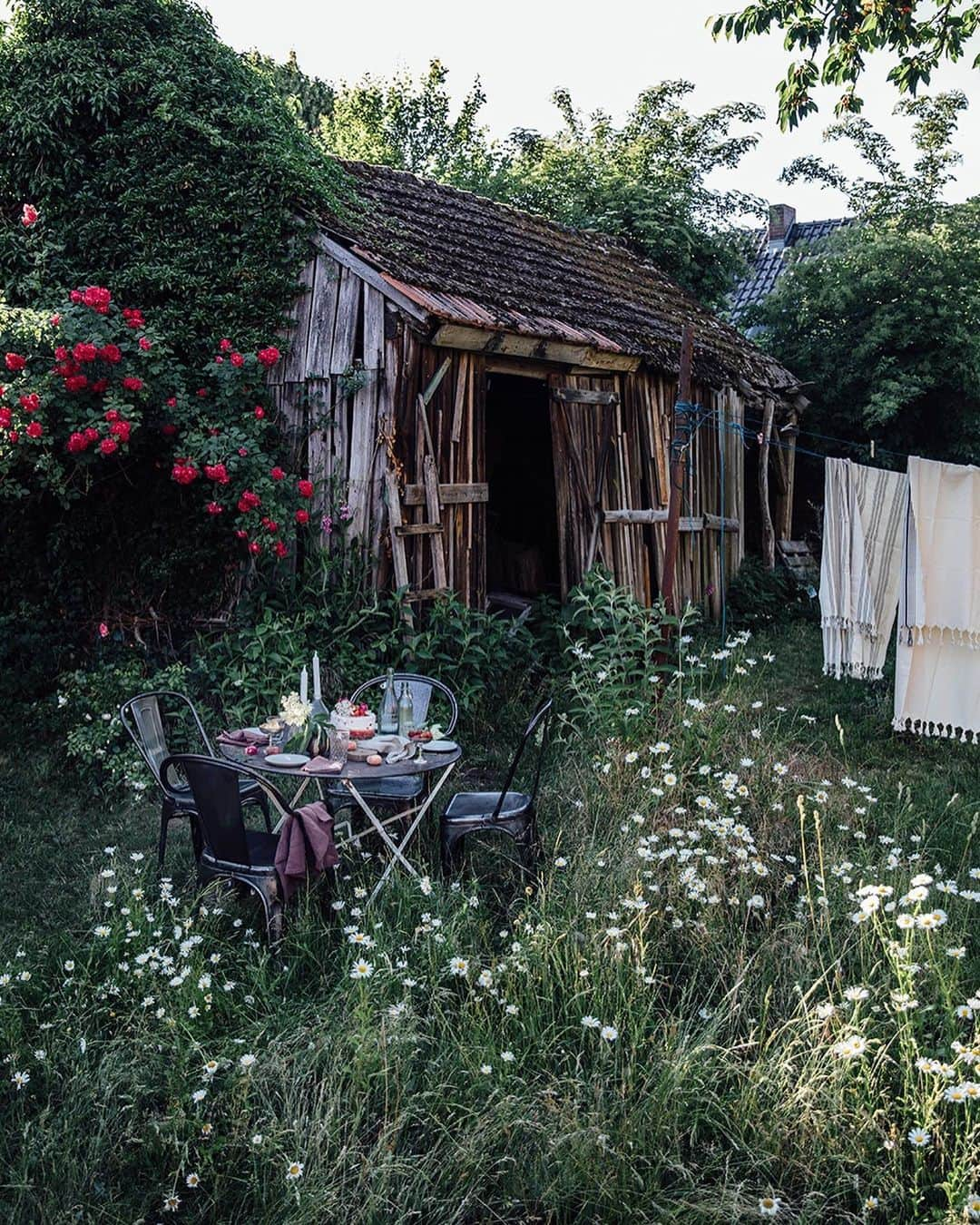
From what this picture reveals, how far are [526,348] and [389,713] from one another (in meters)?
3.79

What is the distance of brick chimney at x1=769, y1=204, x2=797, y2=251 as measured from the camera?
23391mm

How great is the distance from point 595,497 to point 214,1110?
20.7 feet

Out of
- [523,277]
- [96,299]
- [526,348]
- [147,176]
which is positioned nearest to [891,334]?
[523,277]

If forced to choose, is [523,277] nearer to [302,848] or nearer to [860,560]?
[860,560]

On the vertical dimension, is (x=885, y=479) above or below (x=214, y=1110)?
above

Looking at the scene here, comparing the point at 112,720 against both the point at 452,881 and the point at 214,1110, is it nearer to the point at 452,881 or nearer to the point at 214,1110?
the point at 452,881

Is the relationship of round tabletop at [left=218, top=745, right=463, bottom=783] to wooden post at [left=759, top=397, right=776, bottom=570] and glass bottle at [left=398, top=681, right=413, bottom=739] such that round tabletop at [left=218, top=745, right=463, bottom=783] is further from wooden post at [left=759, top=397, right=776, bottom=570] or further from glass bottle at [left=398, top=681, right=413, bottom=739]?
wooden post at [left=759, top=397, right=776, bottom=570]

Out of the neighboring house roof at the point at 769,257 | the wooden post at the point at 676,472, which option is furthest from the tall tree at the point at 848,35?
the neighboring house roof at the point at 769,257

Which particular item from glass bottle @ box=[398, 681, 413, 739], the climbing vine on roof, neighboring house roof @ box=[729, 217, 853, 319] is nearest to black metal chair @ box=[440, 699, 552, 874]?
glass bottle @ box=[398, 681, 413, 739]

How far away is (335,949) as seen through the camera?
4.11 m

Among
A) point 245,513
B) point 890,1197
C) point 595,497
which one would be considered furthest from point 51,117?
point 890,1197

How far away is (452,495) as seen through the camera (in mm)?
7582

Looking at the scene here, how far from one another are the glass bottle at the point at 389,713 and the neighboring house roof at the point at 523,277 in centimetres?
287

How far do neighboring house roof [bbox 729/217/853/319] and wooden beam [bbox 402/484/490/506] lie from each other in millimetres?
12242
